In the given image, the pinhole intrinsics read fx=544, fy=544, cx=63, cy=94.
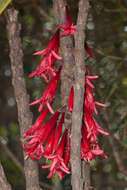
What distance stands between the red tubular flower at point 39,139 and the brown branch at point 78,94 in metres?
0.11

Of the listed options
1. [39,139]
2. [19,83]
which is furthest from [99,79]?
[39,139]

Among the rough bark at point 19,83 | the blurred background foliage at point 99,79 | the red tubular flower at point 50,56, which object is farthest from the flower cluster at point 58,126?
the blurred background foliage at point 99,79

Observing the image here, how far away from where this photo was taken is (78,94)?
875mm

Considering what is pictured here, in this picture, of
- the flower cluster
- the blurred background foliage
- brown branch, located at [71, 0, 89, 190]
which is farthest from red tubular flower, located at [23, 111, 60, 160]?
the blurred background foliage

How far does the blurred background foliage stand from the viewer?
6.10ft

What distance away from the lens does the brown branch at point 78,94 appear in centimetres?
82

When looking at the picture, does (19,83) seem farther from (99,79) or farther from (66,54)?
(99,79)

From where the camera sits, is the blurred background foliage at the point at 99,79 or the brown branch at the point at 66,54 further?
the blurred background foliage at the point at 99,79

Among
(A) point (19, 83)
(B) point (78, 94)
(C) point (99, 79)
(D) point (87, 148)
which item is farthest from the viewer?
(C) point (99, 79)

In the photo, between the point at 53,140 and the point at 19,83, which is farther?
the point at 19,83

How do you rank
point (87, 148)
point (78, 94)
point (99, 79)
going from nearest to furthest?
point (78, 94), point (87, 148), point (99, 79)

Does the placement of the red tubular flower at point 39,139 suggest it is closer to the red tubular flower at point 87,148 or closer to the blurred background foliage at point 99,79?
the red tubular flower at point 87,148

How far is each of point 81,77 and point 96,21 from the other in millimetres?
1749

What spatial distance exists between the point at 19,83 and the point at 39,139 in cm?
17
